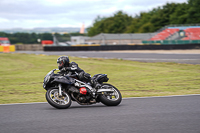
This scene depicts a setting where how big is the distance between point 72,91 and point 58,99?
1.27 ft

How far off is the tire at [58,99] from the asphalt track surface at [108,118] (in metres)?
0.13

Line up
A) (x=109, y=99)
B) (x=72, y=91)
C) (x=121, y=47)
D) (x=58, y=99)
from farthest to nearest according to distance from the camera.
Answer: (x=121, y=47)
(x=109, y=99)
(x=72, y=91)
(x=58, y=99)

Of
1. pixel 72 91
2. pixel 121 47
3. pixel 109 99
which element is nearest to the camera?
pixel 72 91

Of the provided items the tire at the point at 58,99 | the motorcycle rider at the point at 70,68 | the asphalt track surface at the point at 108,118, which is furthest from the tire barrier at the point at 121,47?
the tire at the point at 58,99

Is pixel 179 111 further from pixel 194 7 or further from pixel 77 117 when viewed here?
pixel 194 7

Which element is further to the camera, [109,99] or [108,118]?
[109,99]

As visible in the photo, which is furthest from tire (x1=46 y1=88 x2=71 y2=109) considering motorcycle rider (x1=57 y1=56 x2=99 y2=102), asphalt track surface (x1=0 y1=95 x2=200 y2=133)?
motorcycle rider (x1=57 y1=56 x2=99 y2=102)

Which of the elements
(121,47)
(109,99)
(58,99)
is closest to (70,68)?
(58,99)

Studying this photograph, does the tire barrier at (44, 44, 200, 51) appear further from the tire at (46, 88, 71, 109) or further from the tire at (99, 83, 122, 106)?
the tire at (46, 88, 71, 109)

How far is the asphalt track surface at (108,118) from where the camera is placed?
4.97 meters

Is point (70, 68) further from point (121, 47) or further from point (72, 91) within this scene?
point (121, 47)

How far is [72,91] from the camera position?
6910mm

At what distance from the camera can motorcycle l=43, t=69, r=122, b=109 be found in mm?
6703

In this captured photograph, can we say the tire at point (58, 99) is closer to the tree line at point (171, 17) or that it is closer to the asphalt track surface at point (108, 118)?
the asphalt track surface at point (108, 118)
